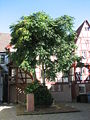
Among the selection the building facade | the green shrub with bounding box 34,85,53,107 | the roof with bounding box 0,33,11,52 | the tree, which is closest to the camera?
the green shrub with bounding box 34,85,53,107

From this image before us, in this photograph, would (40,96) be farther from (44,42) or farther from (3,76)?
(3,76)

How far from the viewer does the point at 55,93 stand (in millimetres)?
25406

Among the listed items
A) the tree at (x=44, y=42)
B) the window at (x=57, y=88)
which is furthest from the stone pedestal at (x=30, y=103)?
the window at (x=57, y=88)

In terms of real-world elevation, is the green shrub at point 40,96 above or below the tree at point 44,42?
below

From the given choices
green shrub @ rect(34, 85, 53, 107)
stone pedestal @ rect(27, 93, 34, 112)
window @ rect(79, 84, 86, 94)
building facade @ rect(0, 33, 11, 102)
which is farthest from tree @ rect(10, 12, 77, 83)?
window @ rect(79, 84, 86, 94)

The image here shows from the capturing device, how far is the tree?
1695 centimetres

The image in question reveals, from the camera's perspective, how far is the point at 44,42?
57.5 feet

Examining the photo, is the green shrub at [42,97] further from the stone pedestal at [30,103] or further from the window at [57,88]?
the window at [57,88]

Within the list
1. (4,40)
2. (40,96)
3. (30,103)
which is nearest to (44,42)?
(40,96)

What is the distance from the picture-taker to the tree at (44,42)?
17.0 metres

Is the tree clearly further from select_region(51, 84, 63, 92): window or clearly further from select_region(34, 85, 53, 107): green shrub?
select_region(51, 84, 63, 92): window

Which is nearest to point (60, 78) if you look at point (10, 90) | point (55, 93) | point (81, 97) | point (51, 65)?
point (55, 93)

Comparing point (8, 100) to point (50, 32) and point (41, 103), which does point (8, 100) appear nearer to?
point (41, 103)

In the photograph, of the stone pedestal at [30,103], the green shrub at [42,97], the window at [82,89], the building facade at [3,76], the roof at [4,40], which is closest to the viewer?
the stone pedestal at [30,103]
